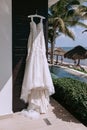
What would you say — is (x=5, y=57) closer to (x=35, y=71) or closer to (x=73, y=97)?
(x=35, y=71)

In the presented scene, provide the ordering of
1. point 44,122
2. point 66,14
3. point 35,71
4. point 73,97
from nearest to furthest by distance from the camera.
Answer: point 44,122, point 35,71, point 73,97, point 66,14

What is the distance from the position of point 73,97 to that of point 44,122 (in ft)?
2.86

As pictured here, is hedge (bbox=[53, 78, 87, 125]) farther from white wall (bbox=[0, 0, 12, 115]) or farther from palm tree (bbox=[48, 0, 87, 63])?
palm tree (bbox=[48, 0, 87, 63])

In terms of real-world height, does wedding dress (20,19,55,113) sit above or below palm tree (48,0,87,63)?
below

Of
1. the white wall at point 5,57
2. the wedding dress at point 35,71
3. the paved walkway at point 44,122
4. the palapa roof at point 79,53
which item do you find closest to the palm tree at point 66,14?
the palapa roof at point 79,53

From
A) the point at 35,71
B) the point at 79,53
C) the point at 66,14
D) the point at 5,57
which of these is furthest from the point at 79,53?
the point at 5,57

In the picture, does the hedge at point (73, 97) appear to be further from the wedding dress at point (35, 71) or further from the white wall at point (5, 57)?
the white wall at point (5, 57)

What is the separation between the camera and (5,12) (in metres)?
3.97

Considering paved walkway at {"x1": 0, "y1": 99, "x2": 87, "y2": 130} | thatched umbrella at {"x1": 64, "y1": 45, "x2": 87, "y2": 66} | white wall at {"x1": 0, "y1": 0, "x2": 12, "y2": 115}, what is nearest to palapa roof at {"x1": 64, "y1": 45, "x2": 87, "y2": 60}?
thatched umbrella at {"x1": 64, "y1": 45, "x2": 87, "y2": 66}

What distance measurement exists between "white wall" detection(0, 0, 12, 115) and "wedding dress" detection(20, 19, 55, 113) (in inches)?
13.7

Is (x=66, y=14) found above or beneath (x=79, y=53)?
above

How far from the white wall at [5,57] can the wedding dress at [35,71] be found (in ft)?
1.14

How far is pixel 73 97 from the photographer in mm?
4316

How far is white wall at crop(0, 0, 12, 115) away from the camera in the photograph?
3.98 metres
